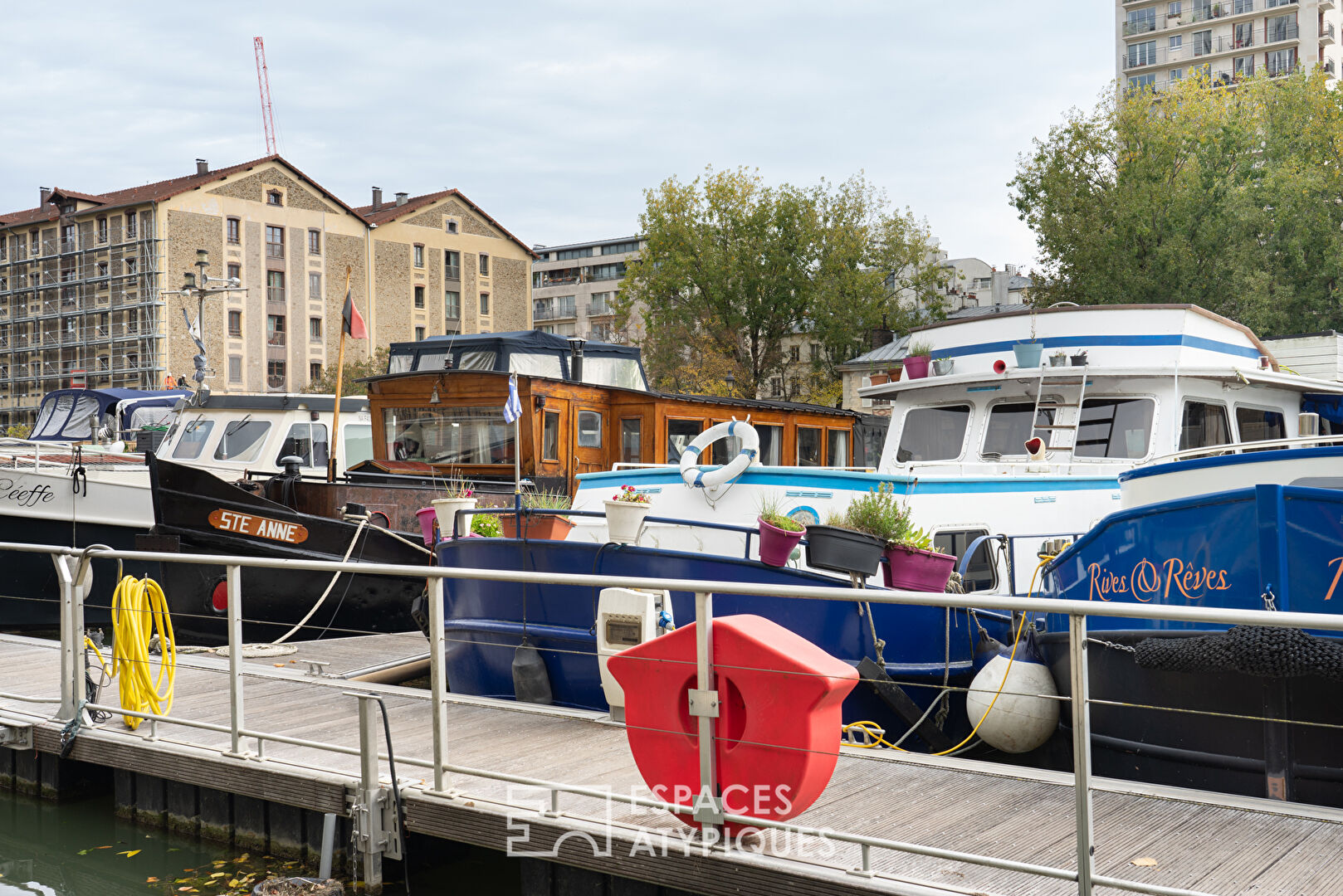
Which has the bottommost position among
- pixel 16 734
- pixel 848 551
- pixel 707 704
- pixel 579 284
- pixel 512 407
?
pixel 16 734

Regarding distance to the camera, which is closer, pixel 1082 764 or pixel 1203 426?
pixel 1082 764

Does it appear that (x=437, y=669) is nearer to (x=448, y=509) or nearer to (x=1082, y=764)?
(x=1082, y=764)

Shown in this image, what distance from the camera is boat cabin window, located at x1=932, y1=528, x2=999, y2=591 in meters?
8.98

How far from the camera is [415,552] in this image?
44.2 feet

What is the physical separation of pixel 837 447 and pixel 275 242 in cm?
4810

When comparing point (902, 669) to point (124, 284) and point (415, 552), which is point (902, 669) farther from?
point (124, 284)

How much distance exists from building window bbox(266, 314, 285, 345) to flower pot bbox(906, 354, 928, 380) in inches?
2090

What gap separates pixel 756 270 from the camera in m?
41.5

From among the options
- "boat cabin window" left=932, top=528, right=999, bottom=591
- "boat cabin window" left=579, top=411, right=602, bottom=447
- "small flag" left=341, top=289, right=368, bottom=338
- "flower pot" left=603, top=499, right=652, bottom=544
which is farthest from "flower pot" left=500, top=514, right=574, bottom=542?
"small flag" left=341, top=289, right=368, bottom=338

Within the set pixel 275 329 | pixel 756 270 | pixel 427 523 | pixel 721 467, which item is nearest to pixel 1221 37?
pixel 756 270

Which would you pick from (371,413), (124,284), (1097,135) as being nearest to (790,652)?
(371,413)

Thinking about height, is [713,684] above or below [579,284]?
below

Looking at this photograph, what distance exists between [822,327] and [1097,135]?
36.1 ft

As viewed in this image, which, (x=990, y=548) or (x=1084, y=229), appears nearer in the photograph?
(x=990, y=548)
